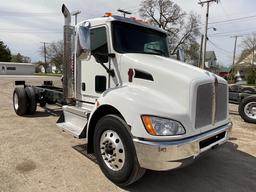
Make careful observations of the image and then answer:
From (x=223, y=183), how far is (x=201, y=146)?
3.23 ft

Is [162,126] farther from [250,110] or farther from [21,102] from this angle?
[250,110]

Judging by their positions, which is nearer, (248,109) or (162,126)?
(162,126)

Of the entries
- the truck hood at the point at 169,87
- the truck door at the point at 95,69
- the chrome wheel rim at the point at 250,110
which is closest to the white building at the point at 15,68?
the chrome wheel rim at the point at 250,110

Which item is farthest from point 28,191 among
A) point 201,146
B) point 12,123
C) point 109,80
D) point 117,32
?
point 12,123

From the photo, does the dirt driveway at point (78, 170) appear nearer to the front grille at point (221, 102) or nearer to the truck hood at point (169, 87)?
the front grille at point (221, 102)

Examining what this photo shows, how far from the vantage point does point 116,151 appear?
11.3ft

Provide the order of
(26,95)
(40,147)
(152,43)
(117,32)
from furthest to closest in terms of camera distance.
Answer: (26,95) → (40,147) → (152,43) → (117,32)

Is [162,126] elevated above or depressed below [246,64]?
below

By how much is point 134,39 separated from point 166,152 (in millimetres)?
2155

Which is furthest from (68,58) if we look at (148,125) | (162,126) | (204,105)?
(204,105)

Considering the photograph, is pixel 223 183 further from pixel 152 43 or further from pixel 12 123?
pixel 12 123

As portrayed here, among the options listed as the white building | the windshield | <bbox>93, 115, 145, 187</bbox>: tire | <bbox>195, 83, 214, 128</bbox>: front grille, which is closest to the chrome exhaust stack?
the windshield

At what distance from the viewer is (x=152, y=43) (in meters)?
4.59

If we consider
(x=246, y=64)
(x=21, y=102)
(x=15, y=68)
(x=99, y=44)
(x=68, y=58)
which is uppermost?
(x=246, y=64)
